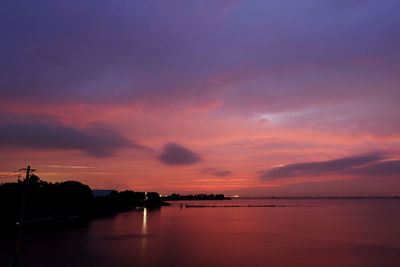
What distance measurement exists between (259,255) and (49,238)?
41.0 m

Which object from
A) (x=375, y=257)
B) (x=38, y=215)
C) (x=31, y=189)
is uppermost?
(x=31, y=189)

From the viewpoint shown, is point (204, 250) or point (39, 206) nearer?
point (204, 250)

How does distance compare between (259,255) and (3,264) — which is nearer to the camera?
(3,264)

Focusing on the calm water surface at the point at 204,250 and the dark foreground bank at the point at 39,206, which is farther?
the dark foreground bank at the point at 39,206

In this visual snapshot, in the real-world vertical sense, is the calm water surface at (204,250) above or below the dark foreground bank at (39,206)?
below

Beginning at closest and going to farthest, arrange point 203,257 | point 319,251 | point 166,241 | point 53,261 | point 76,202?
point 53,261, point 203,257, point 319,251, point 166,241, point 76,202

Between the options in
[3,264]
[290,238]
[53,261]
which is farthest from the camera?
[290,238]

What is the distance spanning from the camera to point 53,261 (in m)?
41.8

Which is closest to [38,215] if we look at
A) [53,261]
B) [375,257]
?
[53,261]

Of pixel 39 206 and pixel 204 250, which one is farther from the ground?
pixel 39 206

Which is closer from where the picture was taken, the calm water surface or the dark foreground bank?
the calm water surface

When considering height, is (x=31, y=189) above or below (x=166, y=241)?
above

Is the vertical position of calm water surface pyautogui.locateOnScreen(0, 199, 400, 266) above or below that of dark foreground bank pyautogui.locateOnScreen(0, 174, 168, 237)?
below

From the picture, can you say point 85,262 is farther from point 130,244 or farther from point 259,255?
point 259,255
